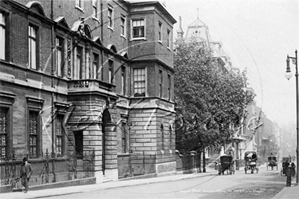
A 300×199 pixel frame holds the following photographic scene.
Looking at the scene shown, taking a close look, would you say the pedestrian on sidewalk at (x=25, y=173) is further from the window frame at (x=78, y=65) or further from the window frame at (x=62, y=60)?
the window frame at (x=78, y=65)

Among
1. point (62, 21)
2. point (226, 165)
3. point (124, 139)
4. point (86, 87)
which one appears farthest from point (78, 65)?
point (226, 165)

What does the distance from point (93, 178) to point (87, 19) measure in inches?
369

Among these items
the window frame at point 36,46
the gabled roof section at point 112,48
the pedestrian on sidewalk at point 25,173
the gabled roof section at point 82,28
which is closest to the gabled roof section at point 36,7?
the window frame at point 36,46

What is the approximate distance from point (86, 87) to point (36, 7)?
530cm

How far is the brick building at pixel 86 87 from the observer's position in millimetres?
22266

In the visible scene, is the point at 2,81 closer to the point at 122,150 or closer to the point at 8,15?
the point at 8,15

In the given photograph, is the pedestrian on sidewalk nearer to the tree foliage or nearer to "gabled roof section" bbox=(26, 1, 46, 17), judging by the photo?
"gabled roof section" bbox=(26, 1, 46, 17)

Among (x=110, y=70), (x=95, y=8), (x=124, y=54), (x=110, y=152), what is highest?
(x=95, y=8)

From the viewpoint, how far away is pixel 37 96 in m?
24.0

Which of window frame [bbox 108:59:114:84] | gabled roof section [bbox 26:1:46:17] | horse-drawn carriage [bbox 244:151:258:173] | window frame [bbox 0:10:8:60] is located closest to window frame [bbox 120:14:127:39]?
window frame [bbox 108:59:114:84]

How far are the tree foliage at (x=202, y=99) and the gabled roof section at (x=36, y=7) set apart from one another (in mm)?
11275

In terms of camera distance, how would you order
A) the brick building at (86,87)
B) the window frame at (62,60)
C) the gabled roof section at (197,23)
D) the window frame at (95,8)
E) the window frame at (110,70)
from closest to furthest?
the gabled roof section at (197,23), the brick building at (86,87), the window frame at (62,60), the window frame at (95,8), the window frame at (110,70)

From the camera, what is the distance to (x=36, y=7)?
24.2 metres

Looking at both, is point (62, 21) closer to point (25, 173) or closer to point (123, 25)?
point (25, 173)
